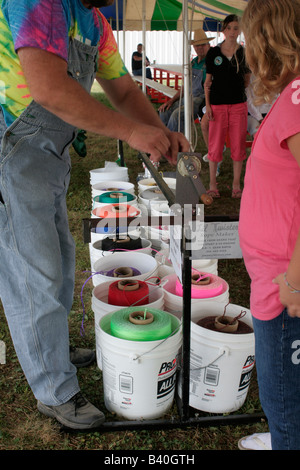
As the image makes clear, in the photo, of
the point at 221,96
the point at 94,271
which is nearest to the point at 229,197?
the point at 221,96

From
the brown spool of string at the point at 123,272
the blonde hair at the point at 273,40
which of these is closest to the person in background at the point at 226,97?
the brown spool of string at the point at 123,272

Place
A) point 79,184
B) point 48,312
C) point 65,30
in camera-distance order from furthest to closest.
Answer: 1. point 79,184
2. point 48,312
3. point 65,30

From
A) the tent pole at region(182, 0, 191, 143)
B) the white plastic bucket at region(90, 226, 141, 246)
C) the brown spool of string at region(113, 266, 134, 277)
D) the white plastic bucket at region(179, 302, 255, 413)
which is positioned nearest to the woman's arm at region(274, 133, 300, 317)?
the white plastic bucket at region(179, 302, 255, 413)

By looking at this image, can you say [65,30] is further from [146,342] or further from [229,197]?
[229,197]

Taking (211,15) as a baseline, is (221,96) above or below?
below

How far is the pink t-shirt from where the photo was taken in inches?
36.6

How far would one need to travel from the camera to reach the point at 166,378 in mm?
1797

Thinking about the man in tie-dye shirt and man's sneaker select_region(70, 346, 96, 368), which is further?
man's sneaker select_region(70, 346, 96, 368)

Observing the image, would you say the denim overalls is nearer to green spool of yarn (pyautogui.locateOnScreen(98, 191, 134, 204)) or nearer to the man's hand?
the man's hand

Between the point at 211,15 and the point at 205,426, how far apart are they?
11098 millimetres

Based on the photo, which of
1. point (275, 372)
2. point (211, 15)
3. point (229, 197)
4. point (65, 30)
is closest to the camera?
point (275, 372)

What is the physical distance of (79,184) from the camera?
224 inches

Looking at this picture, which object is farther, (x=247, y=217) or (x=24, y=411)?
(x=24, y=411)

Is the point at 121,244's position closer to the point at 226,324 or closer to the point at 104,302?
the point at 104,302
